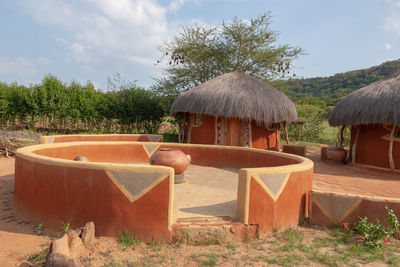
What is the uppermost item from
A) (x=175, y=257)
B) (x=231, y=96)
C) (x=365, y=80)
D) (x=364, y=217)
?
(x=365, y=80)

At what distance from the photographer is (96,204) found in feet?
11.1

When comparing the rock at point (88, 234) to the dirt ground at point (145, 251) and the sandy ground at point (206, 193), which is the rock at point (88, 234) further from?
the sandy ground at point (206, 193)

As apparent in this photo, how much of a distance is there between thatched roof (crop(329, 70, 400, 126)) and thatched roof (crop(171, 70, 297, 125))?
2001 mm

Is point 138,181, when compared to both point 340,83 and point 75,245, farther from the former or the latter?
point 340,83

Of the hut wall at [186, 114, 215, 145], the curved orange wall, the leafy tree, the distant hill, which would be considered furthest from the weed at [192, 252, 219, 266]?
the distant hill

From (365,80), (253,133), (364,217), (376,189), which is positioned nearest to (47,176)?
(364,217)

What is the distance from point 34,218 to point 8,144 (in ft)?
21.8

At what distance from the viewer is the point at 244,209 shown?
3.49 metres

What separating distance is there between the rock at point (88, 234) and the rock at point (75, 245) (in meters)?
0.07

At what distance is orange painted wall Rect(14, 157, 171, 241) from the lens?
3.31 m

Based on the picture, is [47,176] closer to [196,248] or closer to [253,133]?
[196,248]

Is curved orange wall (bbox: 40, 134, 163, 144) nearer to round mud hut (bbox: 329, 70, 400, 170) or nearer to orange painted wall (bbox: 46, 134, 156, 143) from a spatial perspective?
orange painted wall (bbox: 46, 134, 156, 143)

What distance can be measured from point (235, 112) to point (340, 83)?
3594cm

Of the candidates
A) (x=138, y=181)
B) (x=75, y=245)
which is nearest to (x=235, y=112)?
(x=138, y=181)
